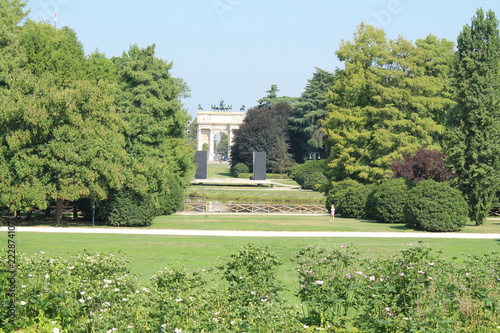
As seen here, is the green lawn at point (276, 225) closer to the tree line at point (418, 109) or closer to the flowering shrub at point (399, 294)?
the tree line at point (418, 109)

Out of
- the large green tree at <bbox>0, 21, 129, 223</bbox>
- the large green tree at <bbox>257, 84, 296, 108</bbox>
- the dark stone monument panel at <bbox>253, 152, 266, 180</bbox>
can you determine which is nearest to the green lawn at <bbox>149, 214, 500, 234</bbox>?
the large green tree at <bbox>0, 21, 129, 223</bbox>

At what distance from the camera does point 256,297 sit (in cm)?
1012

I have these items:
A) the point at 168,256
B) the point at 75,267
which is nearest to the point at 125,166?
the point at 168,256

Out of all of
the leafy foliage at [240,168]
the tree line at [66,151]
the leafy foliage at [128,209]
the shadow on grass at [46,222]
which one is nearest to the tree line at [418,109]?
the tree line at [66,151]

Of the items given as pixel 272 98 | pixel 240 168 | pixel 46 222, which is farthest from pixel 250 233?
pixel 272 98

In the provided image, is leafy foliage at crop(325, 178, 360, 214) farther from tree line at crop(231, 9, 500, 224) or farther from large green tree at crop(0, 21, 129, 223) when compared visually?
large green tree at crop(0, 21, 129, 223)

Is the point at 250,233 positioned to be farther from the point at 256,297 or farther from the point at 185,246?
the point at 256,297

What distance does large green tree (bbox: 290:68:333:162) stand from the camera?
83.1 meters

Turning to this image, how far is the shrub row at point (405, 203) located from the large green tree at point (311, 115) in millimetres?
42719

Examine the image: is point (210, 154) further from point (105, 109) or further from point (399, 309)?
point (399, 309)

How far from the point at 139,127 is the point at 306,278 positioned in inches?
1039

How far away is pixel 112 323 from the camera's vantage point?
870 cm

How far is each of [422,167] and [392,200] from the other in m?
2.93

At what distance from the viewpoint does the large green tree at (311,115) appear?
83.1m
